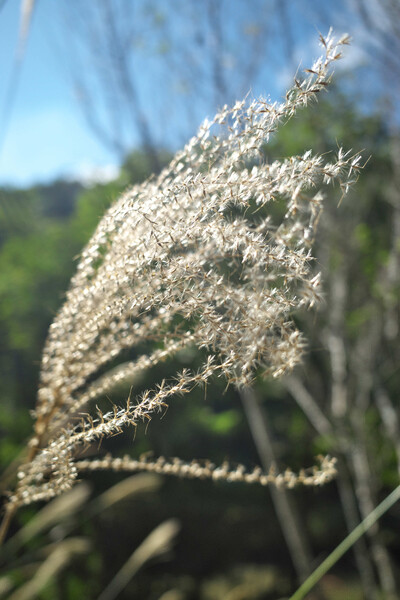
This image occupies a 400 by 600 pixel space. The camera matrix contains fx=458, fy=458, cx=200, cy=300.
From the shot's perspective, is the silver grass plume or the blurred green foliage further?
the blurred green foliage

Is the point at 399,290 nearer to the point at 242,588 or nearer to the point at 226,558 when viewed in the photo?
the point at 242,588

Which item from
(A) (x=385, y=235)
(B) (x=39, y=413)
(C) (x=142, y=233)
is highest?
(A) (x=385, y=235)

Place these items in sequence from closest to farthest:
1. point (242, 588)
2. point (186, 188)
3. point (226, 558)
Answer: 1. point (186, 188)
2. point (242, 588)
3. point (226, 558)

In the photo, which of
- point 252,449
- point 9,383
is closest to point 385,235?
point 252,449

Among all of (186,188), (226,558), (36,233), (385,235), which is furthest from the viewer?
(36,233)

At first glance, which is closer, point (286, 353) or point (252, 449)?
point (286, 353)

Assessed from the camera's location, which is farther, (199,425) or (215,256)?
(199,425)

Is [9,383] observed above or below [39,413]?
above

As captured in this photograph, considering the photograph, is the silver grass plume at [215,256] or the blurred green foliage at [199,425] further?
the blurred green foliage at [199,425]

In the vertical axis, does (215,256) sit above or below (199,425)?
above
